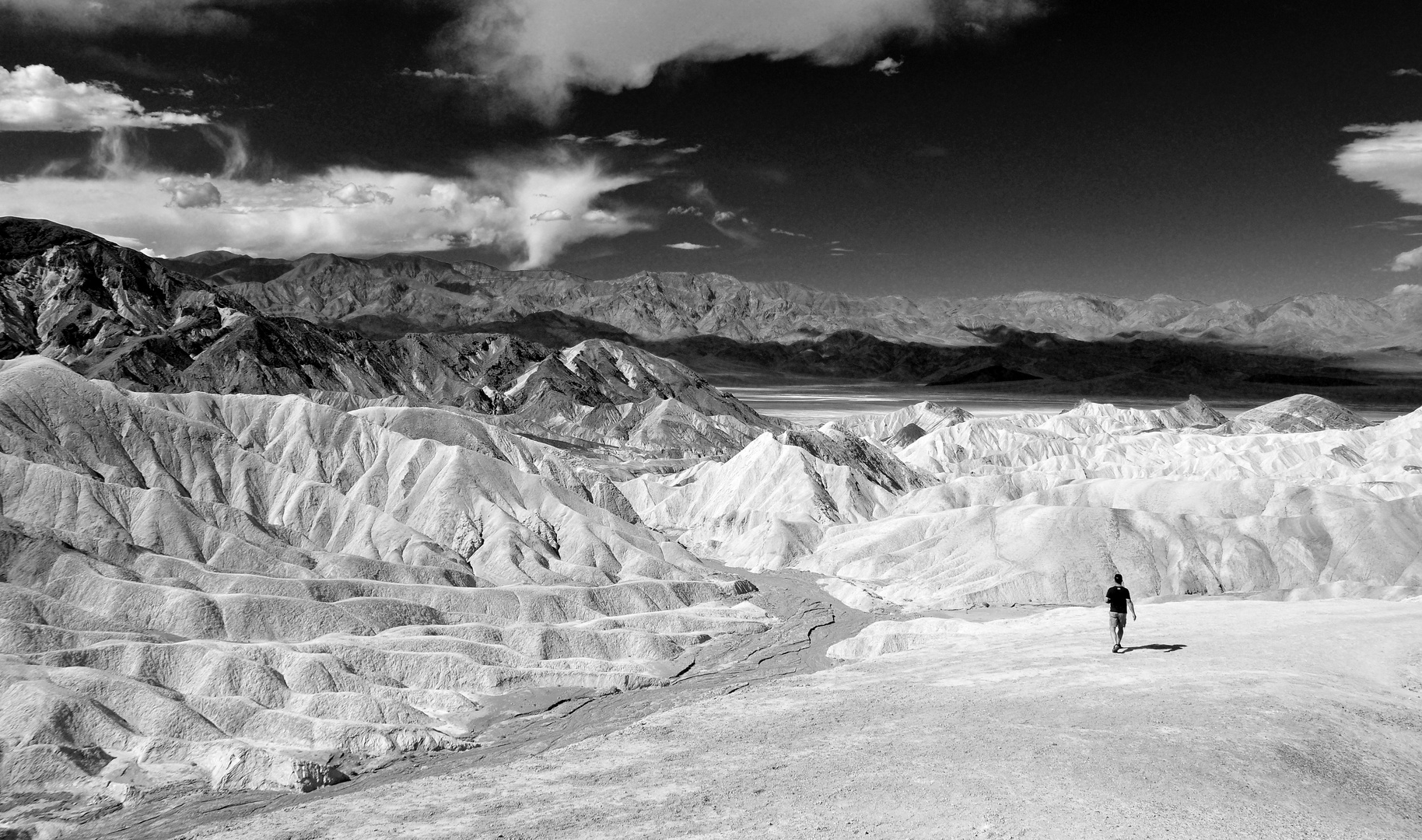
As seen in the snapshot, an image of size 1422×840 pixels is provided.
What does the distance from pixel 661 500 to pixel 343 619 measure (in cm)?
7324

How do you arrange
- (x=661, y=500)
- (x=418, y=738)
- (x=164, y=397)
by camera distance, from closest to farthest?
(x=418, y=738)
(x=164, y=397)
(x=661, y=500)

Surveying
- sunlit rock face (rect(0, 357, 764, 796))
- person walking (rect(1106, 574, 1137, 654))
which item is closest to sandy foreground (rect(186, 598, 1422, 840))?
person walking (rect(1106, 574, 1137, 654))

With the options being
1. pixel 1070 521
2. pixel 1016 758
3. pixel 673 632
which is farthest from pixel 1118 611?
→ pixel 1070 521

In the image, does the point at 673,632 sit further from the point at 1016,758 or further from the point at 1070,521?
the point at 1016,758

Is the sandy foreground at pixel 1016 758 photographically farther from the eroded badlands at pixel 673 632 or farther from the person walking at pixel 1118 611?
the person walking at pixel 1118 611

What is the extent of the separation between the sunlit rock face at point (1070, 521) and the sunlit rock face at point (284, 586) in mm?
15043

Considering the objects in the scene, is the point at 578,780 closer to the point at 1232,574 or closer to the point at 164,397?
the point at 1232,574

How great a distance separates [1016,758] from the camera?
25219mm

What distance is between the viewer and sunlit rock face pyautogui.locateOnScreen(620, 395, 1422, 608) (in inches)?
3169

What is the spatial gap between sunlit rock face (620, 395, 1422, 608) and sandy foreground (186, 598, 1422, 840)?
44787 millimetres

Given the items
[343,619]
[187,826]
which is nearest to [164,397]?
[343,619]

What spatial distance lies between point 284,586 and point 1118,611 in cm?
5605

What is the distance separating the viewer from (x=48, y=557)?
6294 centimetres

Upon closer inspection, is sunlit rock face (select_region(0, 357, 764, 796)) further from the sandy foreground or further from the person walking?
the person walking
